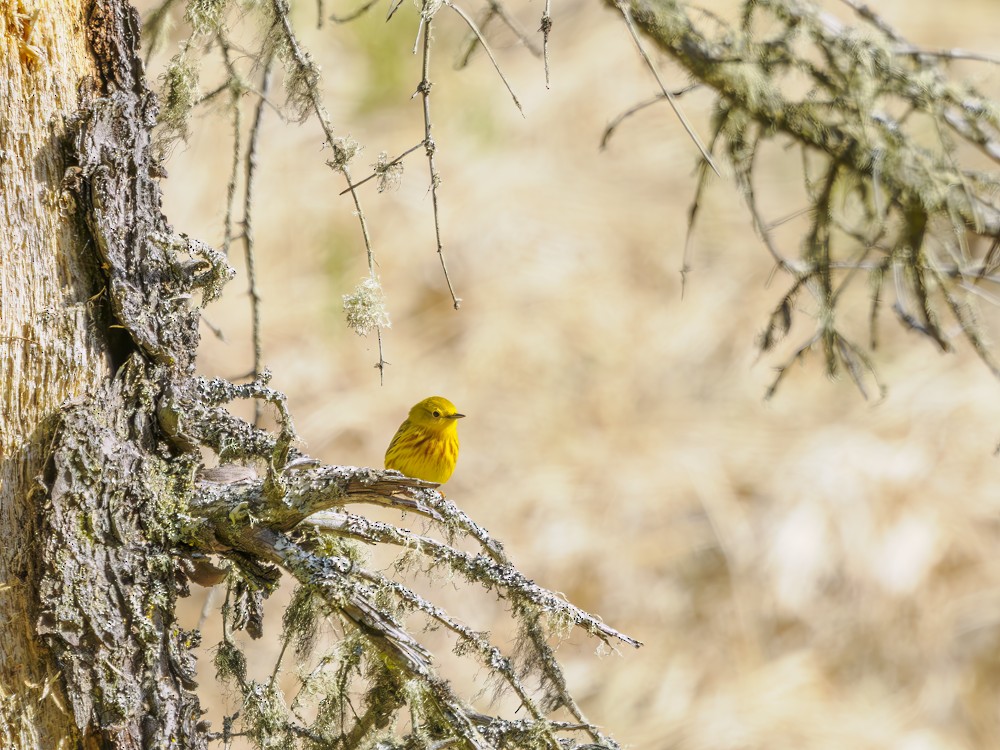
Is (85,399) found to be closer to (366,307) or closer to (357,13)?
(366,307)

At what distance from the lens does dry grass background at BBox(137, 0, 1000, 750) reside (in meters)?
8.22

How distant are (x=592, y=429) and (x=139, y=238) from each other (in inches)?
304

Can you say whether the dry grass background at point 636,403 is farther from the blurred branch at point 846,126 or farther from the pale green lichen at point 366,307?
the pale green lichen at point 366,307

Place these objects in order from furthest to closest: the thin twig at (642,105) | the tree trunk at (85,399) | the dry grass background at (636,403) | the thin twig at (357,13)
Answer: the dry grass background at (636,403)
the thin twig at (642,105)
the thin twig at (357,13)
the tree trunk at (85,399)

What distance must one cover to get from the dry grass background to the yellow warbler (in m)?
3.96

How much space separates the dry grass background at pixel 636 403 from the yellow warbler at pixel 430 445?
3.96m

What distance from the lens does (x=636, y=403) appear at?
32.4ft

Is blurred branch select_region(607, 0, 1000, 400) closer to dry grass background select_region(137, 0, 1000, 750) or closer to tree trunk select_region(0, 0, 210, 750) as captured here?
tree trunk select_region(0, 0, 210, 750)

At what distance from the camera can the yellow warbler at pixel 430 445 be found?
13.1 ft

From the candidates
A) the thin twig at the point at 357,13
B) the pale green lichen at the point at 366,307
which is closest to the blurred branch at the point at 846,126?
the thin twig at the point at 357,13

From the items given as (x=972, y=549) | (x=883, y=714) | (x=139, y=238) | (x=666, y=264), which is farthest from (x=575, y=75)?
(x=139, y=238)

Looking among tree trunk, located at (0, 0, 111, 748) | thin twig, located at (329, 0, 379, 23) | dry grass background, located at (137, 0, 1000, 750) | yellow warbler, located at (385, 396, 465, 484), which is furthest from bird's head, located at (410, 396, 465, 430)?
dry grass background, located at (137, 0, 1000, 750)

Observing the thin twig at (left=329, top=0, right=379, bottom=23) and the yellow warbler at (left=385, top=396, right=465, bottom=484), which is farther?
the yellow warbler at (left=385, top=396, right=465, bottom=484)

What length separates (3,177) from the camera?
6.68ft
